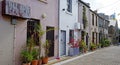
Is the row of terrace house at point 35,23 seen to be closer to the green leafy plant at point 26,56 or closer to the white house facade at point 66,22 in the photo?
the white house facade at point 66,22

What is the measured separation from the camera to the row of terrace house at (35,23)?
11930 millimetres

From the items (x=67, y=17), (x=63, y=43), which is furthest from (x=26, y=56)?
(x=67, y=17)

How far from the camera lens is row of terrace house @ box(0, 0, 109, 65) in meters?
11.9

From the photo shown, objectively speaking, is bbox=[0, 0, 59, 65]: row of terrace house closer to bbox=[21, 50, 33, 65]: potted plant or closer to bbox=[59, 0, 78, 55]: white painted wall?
bbox=[21, 50, 33, 65]: potted plant

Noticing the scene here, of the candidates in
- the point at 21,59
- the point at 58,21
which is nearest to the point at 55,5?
the point at 58,21

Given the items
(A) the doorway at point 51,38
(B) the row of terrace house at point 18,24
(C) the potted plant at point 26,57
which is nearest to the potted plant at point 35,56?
(C) the potted plant at point 26,57

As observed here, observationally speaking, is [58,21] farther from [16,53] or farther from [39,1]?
[16,53]

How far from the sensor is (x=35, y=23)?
599 inches

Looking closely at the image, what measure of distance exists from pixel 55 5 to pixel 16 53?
22.4 feet

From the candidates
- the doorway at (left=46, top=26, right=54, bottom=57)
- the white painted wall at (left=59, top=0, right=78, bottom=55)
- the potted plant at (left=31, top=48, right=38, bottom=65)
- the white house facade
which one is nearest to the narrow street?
the doorway at (left=46, top=26, right=54, bottom=57)

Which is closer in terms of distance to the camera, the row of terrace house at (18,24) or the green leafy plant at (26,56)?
the row of terrace house at (18,24)

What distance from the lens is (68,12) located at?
21.8 meters

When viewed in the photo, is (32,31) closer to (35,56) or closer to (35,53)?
(35,53)

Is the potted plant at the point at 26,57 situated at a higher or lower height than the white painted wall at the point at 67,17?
lower
